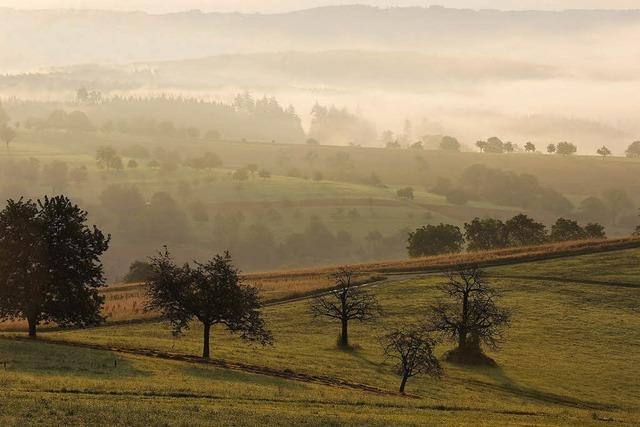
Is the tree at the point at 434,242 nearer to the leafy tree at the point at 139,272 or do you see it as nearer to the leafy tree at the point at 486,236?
the leafy tree at the point at 486,236

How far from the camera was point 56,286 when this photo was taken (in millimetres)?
67188

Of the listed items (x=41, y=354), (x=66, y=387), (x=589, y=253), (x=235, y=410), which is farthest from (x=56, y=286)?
(x=589, y=253)

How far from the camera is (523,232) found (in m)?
166

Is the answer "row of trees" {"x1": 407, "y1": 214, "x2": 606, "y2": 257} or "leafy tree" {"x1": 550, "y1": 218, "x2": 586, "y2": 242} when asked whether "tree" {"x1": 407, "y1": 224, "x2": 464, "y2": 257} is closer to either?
"row of trees" {"x1": 407, "y1": 214, "x2": 606, "y2": 257}

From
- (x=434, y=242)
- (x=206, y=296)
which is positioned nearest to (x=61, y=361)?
(x=206, y=296)

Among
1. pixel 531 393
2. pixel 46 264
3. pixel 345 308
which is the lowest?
pixel 531 393

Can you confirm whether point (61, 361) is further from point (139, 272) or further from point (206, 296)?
A: point (139, 272)

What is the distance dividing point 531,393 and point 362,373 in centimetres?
1345

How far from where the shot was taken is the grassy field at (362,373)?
41031 mm

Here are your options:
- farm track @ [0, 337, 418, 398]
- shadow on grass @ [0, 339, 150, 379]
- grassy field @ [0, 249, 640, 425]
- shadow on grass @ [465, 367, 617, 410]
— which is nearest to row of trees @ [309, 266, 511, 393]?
grassy field @ [0, 249, 640, 425]

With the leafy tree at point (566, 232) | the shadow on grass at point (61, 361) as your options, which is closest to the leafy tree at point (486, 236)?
the leafy tree at point (566, 232)

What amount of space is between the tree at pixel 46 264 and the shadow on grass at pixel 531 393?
34.0 meters

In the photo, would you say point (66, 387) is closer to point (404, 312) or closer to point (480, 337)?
point (480, 337)

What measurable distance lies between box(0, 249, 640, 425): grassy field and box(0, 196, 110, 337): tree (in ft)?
9.94
